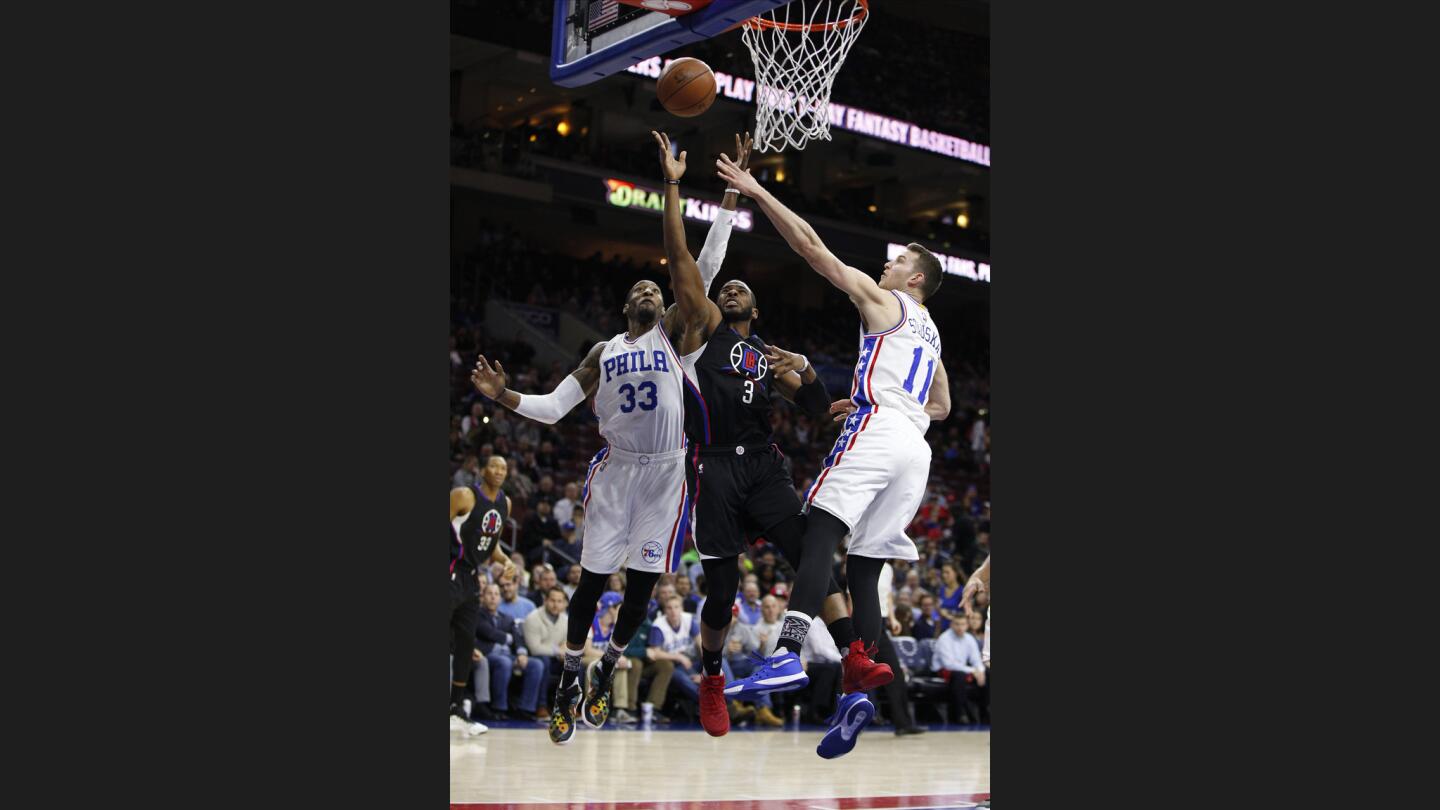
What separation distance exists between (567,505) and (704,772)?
4502 millimetres

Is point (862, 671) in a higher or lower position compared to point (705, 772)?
higher

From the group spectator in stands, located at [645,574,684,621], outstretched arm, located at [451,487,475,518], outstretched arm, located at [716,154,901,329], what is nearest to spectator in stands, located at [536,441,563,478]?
spectator in stands, located at [645,574,684,621]

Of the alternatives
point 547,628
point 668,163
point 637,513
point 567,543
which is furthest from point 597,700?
point 567,543

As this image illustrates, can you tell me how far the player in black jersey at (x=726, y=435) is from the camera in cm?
716

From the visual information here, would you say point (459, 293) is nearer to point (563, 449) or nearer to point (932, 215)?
point (563, 449)

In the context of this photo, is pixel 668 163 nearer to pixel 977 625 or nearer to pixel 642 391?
pixel 642 391

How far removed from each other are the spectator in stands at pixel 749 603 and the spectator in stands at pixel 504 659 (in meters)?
2.03

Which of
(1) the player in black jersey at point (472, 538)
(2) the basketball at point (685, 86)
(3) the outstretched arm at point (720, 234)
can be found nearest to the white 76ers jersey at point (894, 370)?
(3) the outstretched arm at point (720, 234)

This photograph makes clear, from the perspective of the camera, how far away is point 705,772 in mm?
9578

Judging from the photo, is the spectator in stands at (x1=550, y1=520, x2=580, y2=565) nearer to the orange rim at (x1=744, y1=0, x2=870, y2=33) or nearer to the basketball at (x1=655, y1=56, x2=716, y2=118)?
the orange rim at (x1=744, y1=0, x2=870, y2=33)

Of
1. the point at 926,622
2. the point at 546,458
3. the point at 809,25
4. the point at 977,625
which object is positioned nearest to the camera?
the point at 809,25

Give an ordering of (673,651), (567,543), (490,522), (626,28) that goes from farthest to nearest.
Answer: (567,543) < (673,651) < (490,522) < (626,28)

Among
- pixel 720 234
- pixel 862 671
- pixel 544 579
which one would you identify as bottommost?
pixel 544 579

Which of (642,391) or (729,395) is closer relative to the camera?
(729,395)
